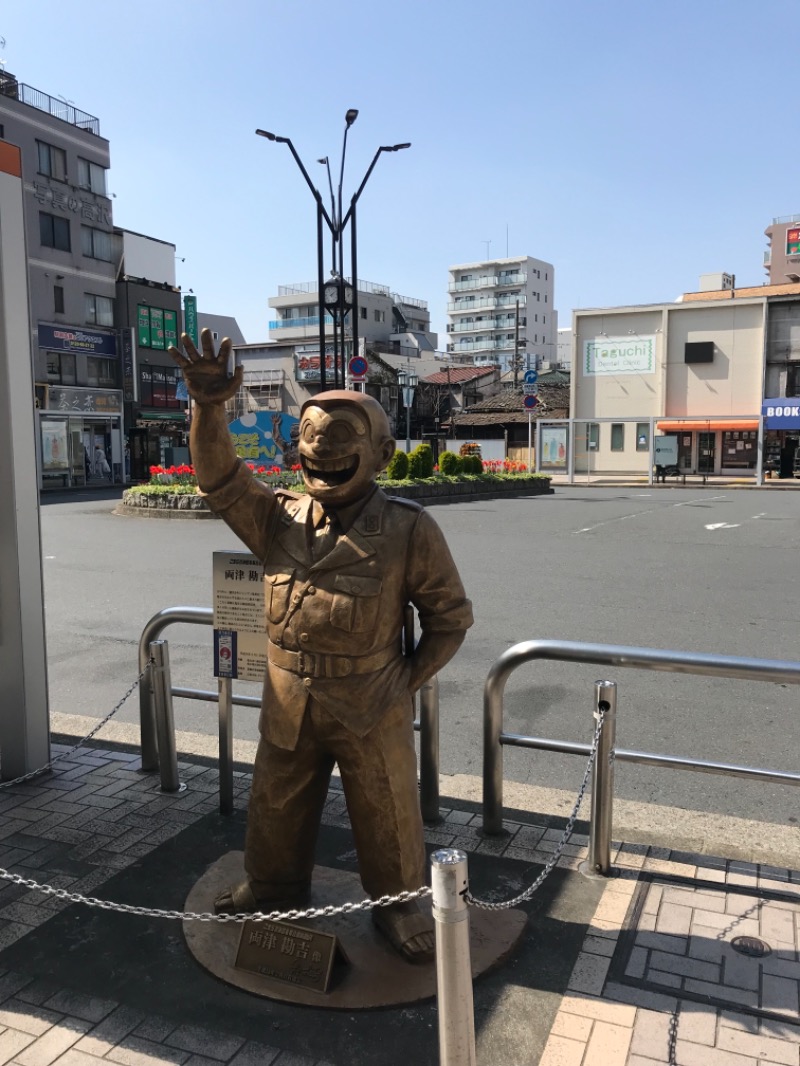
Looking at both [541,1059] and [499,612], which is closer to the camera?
[541,1059]

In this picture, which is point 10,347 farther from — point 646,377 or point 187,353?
point 646,377

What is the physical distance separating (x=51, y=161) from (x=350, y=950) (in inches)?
1489

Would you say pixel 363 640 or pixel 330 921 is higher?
pixel 363 640

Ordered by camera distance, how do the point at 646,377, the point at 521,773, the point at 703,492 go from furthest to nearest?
the point at 646,377 → the point at 703,492 → the point at 521,773

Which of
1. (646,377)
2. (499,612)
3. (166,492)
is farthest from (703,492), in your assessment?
(499,612)

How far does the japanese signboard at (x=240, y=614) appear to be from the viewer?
3770 mm

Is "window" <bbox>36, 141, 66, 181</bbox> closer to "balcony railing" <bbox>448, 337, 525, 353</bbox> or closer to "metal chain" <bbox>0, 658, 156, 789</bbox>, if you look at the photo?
"metal chain" <bbox>0, 658, 156, 789</bbox>

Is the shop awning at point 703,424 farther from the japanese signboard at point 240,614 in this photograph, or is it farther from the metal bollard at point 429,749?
the japanese signboard at point 240,614

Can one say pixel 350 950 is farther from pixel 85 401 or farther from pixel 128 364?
pixel 128 364

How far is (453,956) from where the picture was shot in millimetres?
1873

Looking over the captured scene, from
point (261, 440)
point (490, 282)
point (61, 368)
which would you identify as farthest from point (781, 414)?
point (490, 282)

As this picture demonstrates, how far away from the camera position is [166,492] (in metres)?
18.5

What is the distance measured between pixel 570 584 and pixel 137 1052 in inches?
323

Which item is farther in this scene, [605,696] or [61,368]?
[61,368]
